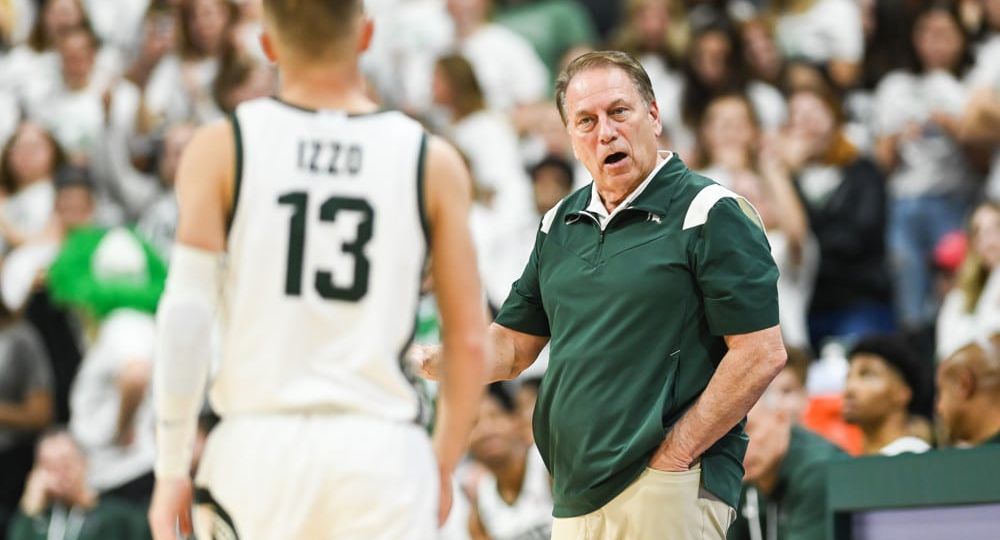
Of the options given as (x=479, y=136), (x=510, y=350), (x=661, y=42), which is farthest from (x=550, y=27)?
(x=510, y=350)

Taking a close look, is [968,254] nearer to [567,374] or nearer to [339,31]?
[567,374]

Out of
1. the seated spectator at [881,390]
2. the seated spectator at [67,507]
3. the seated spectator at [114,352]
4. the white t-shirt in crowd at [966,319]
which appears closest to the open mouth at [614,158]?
the seated spectator at [881,390]

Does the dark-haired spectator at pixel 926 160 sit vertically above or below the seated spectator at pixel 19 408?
above

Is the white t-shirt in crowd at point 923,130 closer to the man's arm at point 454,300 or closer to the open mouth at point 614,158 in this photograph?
the open mouth at point 614,158

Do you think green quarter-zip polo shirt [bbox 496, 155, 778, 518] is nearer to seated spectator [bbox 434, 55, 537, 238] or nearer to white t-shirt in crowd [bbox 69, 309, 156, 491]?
white t-shirt in crowd [bbox 69, 309, 156, 491]

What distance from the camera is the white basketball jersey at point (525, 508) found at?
862cm

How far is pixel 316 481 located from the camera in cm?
331

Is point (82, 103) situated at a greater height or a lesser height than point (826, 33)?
lesser

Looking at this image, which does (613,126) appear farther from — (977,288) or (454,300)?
(977,288)

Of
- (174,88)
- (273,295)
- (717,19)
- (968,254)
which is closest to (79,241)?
(174,88)

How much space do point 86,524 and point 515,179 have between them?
13.1ft

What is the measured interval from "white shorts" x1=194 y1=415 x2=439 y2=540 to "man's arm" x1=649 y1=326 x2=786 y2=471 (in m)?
1.13

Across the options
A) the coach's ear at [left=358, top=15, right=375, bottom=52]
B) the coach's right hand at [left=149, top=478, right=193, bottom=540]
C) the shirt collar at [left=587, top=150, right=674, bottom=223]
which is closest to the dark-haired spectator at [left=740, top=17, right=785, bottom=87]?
the shirt collar at [left=587, top=150, right=674, bottom=223]

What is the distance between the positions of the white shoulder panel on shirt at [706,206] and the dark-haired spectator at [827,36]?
7.35m
